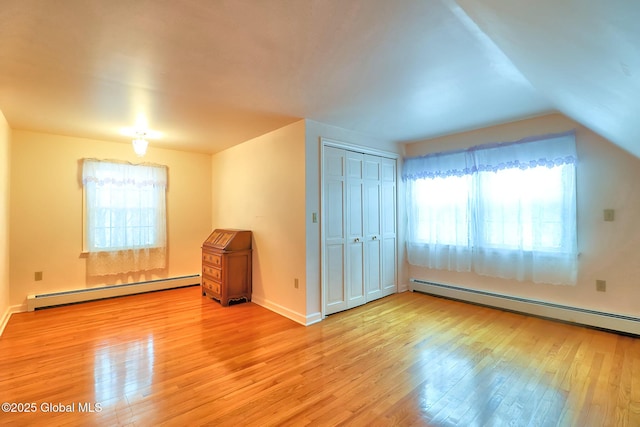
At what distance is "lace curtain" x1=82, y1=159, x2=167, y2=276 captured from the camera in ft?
13.5

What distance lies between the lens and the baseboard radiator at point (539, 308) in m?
2.83

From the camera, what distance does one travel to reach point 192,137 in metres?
4.03

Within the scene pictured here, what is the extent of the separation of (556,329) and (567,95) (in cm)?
232

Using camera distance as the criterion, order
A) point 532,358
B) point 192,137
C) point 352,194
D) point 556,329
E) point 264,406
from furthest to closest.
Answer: point 192,137
point 352,194
point 556,329
point 532,358
point 264,406

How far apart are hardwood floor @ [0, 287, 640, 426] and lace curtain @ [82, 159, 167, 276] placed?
0.99 meters

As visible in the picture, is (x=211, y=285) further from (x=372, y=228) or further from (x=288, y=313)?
(x=372, y=228)

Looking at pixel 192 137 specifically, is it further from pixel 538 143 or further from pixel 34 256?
pixel 538 143

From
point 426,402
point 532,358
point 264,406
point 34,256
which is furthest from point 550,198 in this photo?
point 34,256

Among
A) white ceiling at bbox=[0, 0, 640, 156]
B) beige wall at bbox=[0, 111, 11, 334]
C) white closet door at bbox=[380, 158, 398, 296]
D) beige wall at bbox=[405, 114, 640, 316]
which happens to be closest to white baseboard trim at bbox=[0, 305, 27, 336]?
beige wall at bbox=[0, 111, 11, 334]

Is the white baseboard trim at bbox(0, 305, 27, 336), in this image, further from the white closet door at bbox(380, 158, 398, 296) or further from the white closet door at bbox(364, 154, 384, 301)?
the white closet door at bbox(380, 158, 398, 296)

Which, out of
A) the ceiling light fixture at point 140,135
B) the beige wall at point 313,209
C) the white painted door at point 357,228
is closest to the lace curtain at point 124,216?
the ceiling light fixture at point 140,135

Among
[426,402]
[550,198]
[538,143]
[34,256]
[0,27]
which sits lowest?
[426,402]

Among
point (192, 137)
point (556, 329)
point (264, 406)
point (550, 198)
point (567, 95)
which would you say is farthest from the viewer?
point (192, 137)

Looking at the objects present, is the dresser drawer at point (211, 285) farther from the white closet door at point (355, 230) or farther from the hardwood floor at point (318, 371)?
the white closet door at point (355, 230)
